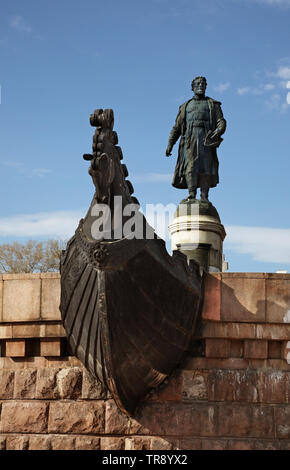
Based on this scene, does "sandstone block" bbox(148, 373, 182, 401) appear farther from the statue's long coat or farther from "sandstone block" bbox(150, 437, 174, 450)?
the statue's long coat

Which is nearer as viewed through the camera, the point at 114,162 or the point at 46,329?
the point at 114,162

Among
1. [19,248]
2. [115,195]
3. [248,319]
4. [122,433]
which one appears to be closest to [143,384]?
[122,433]

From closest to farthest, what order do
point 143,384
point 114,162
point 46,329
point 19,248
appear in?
point 114,162, point 143,384, point 46,329, point 19,248

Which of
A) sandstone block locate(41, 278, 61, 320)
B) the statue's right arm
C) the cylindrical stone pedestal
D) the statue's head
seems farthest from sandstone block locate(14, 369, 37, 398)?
the statue's head

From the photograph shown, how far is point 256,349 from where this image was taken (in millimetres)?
7449

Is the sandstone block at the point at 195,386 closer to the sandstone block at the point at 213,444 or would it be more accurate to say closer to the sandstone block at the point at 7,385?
the sandstone block at the point at 213,444

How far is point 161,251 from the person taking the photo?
695cm

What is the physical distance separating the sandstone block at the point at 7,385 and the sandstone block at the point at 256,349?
2609 millimetres

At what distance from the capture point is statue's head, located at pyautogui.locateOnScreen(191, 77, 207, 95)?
14523 millimetres

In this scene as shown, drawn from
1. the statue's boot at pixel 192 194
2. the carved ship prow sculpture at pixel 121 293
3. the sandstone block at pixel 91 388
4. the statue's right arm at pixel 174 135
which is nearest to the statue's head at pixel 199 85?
the statue's right arm at pixel 174 135

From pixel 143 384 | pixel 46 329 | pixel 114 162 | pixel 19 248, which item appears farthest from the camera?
pixel 19 248

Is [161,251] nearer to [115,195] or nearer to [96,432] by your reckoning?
[115,195]

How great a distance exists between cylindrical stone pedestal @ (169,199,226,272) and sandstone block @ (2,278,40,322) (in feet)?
20.7

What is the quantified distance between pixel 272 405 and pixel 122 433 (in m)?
1.58
